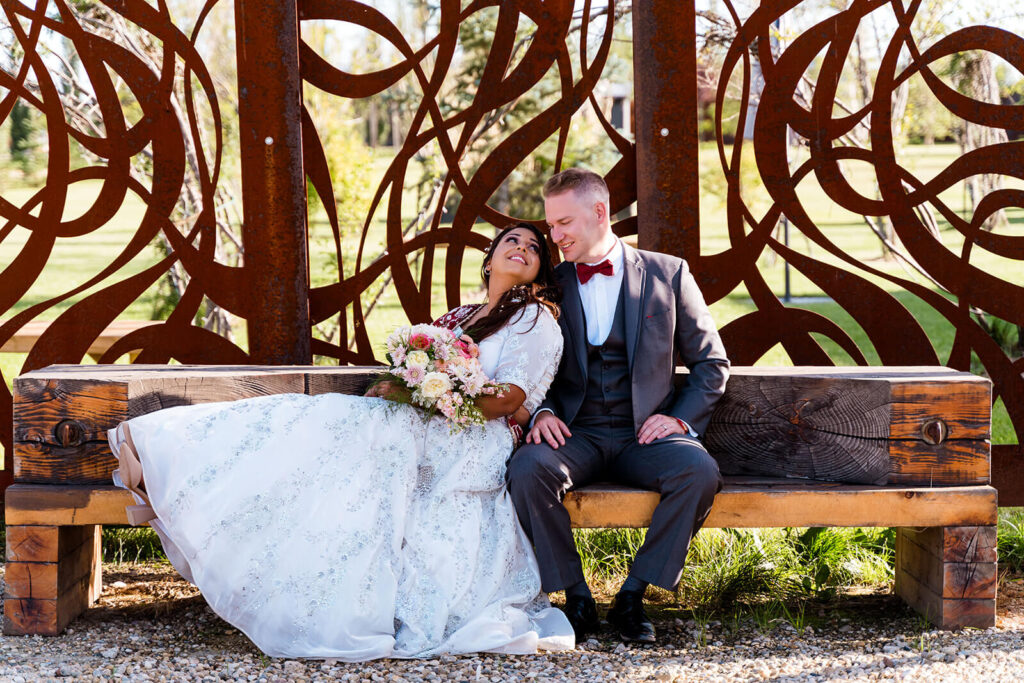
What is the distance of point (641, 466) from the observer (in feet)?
10.9

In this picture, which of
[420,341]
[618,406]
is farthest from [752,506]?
[420,341]

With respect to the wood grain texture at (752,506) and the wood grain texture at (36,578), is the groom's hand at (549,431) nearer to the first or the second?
the wood grain texture at (752,506)

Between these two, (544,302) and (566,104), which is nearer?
(544,302)

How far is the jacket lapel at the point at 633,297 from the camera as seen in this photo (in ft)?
11.4

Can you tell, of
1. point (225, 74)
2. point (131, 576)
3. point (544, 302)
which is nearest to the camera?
point (544, 302)

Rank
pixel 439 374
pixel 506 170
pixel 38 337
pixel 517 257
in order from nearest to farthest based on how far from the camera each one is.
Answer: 1. pixel 439 374
2. pixel 517 257
3. pixel 506 170
4. pixel 38 337

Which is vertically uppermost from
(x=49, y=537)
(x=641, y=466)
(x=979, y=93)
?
(x=979, y=93)

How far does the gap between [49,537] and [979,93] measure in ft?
21.4

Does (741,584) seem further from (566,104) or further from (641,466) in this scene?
(566,104)

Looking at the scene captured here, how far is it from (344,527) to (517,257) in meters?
1.11

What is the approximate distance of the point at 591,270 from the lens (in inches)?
140

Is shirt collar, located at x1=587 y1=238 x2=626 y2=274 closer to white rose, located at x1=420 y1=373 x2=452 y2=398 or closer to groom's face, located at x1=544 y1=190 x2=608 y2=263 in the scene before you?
groom's face, located at x1=544 y1=190 x2=608 y2=263

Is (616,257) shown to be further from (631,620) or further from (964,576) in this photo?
(964,576)

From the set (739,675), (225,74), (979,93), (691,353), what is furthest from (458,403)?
(225,74)
